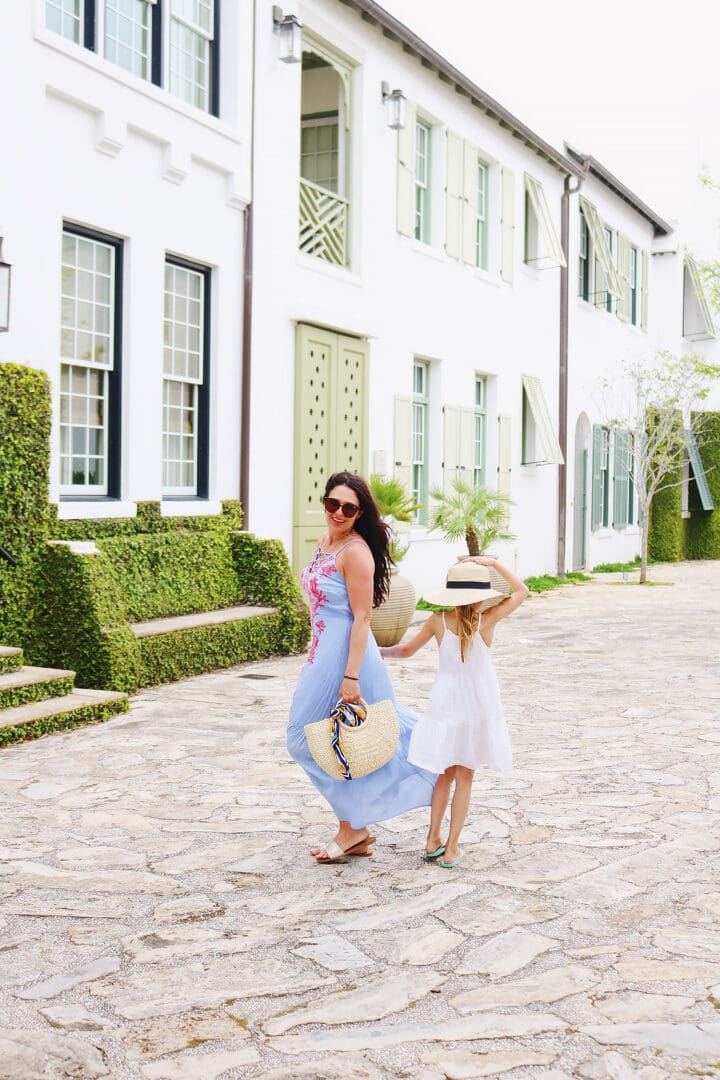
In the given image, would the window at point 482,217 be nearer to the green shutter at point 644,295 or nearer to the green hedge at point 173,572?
the green hedge at point 173,572

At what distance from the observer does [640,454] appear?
67.4ft

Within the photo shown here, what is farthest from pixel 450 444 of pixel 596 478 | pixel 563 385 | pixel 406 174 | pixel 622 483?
pixel 622 483

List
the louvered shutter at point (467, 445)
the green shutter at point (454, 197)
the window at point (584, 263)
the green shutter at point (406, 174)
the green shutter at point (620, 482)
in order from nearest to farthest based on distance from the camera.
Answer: the green shutter at point (406, 174) → the green shutter at point (454, 197) → the louvered shutter at point (467, 445) → the window at point (584, 263) → the green shutter at point (620, 482)

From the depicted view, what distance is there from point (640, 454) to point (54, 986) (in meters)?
18.0

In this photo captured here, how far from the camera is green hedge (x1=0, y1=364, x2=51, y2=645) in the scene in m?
8.34

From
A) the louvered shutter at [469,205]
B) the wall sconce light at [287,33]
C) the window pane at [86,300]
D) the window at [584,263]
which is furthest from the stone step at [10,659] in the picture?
the window at [584,263]

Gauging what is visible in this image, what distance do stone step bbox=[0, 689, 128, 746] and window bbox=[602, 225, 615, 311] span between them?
52.7ft

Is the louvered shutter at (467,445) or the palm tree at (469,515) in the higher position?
the louvered shutter at (467,445)

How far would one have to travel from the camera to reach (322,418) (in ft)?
43.1

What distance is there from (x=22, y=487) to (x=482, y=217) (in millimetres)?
10672

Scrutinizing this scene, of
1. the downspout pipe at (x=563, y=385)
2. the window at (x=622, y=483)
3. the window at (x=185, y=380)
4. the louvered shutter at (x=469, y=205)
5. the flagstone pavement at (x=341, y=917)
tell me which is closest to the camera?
the flagstone pavement at (x=341, y=917)

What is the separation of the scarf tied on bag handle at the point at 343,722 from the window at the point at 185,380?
6.50 meters

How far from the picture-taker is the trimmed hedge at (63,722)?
7.18 m

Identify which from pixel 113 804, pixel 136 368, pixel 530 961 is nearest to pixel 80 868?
pixel 113 804
